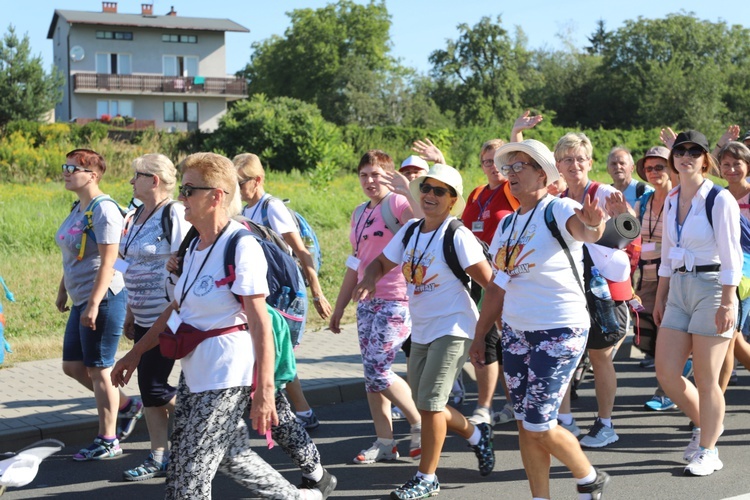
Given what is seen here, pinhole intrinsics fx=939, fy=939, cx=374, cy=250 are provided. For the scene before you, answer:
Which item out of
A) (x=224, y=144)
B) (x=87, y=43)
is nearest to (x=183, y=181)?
(x=224, y=144)

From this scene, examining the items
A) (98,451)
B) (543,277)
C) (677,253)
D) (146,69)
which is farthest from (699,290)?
(146,69)

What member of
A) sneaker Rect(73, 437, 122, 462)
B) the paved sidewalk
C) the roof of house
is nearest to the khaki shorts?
sneaker Rect(73, 437, 122, 462)

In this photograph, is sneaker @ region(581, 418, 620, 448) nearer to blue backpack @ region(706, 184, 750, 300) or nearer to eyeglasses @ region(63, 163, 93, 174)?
blue backpack @ region(706, 184, 750, 300)

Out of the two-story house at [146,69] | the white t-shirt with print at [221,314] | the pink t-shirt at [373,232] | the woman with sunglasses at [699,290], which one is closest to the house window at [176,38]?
the two-story house at [146,69]

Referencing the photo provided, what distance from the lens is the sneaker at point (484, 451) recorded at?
18.6ft

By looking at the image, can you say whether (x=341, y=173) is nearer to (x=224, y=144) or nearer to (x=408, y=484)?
(x=224, y=144)

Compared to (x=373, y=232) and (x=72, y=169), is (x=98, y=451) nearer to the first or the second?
(x=72, y=169)

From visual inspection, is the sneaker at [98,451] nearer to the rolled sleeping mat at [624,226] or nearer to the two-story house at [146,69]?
the rolled sleeping mat at [624,226]

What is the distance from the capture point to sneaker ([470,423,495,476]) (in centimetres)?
566

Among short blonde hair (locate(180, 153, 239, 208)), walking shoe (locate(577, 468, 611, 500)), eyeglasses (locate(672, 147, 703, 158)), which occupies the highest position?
eyeglasses (locate(672, 147, 703, 158))

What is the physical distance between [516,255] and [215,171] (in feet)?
4.98

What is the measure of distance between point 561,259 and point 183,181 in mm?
1828

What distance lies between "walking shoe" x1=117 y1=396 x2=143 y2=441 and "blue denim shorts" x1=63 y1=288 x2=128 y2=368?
0.81 m

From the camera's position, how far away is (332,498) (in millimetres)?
5406
